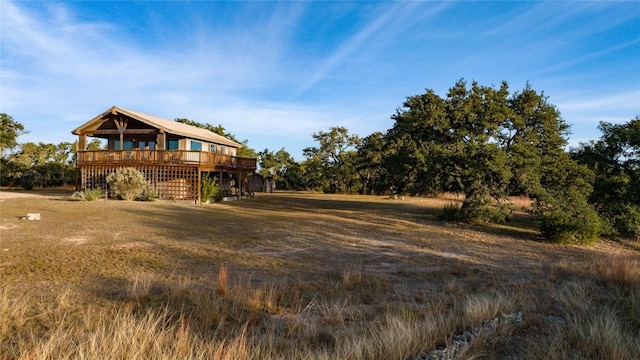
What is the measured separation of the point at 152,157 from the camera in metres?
23.3

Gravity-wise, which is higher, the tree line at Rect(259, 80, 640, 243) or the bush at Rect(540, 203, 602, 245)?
the tree line at Rect(259, 80, 640, 243)

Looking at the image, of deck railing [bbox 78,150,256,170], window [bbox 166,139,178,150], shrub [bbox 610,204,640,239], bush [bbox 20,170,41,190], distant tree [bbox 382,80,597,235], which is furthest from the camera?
bush [bbox 20,170,41,190]

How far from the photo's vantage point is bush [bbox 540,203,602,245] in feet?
38.1

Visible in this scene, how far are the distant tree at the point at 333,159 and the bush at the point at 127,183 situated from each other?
25.4m

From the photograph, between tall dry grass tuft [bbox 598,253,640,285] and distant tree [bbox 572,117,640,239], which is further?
distant tree [bbox 572,117,640,239]

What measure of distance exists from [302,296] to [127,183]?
19.4m

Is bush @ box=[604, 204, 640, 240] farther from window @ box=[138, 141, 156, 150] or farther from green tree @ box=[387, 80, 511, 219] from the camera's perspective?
window @ box=[138, 141, 156, 150]

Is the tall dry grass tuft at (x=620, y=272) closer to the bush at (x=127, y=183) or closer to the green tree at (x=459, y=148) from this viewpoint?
the green tree at (x=459, y=148)

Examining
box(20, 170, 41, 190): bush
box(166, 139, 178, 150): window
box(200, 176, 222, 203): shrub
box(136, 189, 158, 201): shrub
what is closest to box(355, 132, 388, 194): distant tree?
box(200, 176, 222, 203): shrub

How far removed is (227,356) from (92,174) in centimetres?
2552

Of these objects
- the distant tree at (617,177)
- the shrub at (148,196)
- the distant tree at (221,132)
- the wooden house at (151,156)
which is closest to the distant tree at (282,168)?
the distant tree at (221,132)

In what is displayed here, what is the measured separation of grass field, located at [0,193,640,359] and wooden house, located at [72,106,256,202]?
11.8 meters

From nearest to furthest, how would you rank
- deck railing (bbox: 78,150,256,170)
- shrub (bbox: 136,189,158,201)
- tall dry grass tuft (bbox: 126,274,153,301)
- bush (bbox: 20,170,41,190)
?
tall dry grass tuft (bbox: 126,274,153,301)
shrub (bbox: 136,189,158,201)
deck railing (bbox: 78,150,256,170)
bush (bbox: 20,170,41,190)

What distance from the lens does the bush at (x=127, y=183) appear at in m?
21.9
